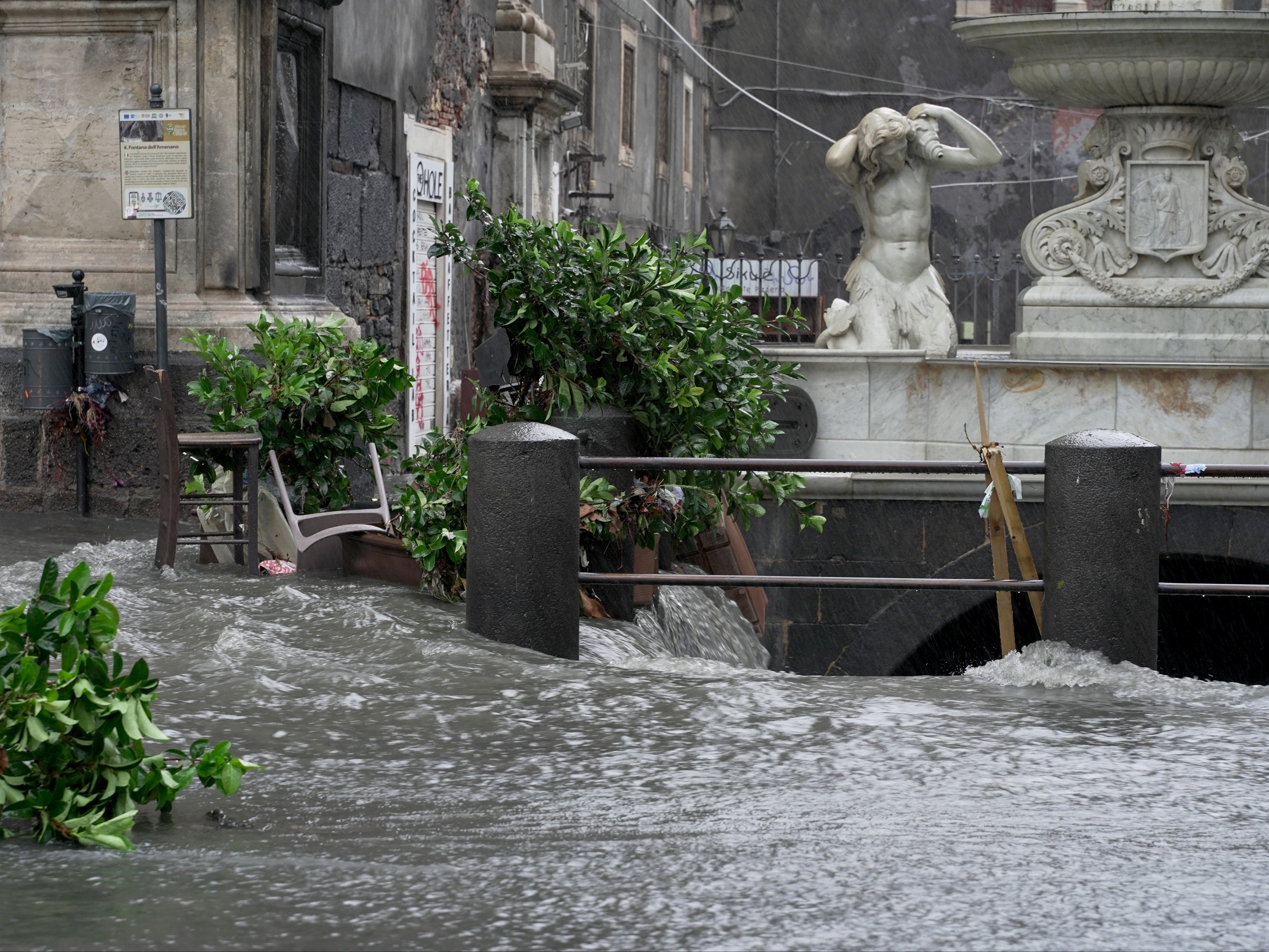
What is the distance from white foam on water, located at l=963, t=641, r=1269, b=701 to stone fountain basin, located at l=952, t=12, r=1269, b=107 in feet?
20.4

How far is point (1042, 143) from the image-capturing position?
34.2 m

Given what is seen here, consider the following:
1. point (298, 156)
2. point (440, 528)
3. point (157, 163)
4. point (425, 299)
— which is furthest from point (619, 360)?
point (425, 299)

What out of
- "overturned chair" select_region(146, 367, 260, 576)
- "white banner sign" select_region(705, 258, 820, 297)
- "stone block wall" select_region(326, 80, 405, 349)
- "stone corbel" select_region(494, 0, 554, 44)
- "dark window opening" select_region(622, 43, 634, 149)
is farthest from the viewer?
Result: "dark window opening" select_region(622, 43, 634, 149)

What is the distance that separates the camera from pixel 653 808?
448 centimetres

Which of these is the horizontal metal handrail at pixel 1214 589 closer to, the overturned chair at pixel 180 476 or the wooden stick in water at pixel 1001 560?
the wooden stick in water at pixel 1001 560

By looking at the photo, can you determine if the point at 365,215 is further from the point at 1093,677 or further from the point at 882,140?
the point at 1093,677

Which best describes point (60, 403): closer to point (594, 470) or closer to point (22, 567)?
point (22, 567)

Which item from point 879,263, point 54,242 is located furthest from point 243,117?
point 879,263

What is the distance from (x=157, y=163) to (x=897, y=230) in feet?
16.3

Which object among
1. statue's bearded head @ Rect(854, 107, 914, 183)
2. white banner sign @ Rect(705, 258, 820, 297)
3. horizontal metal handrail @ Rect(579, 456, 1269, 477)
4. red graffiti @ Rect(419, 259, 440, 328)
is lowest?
horizontal metal handrail @ Rect(579, 456, 1269, 477)

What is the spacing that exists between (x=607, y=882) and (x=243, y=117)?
23.0ft

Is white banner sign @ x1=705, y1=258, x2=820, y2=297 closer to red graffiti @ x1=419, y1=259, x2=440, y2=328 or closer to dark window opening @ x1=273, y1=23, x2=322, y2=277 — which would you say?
red graffiti @ x1=419, y1=259, x2=440, y2=328

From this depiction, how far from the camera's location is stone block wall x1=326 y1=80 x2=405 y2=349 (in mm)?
12258

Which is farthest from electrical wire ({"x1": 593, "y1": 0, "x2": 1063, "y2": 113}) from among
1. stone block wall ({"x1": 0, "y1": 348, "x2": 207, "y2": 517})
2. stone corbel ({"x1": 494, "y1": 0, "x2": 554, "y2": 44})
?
stone block wall ({"x1": 0, "y1": 348, "x2": 207, "y2": 517})
